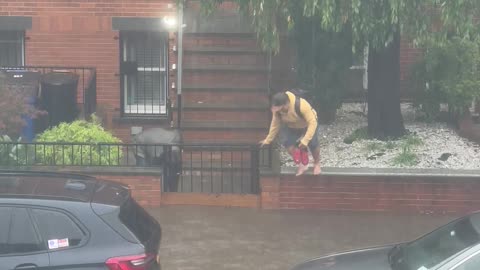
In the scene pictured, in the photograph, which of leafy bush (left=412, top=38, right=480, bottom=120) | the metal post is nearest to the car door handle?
the metal post

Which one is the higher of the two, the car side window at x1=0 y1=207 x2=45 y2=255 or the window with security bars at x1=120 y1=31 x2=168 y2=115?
the window with security bars at x1=120 y1=31 x2=168 y2=115

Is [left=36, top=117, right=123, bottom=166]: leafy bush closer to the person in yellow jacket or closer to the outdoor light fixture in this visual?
the person in yellow jacket

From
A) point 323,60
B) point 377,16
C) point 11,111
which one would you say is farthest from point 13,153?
point 377,16

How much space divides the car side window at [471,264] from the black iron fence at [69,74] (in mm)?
8564

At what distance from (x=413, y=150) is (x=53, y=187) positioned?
630 centimetres

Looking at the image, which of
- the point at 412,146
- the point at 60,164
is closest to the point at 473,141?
the point at 412,146

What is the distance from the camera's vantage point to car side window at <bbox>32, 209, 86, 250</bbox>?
5.40 m

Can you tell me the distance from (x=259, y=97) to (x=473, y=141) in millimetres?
3260

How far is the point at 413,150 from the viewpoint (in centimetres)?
→ 1089

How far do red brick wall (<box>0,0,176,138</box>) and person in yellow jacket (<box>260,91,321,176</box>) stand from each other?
4.18m

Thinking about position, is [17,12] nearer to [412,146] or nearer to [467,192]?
[412,146]

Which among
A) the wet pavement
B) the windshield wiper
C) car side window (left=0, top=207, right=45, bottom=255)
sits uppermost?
car side window (left=0, top=207, right=45, bottom=255)

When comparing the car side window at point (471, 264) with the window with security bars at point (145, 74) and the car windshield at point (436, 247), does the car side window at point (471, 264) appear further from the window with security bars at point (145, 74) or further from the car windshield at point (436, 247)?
the window with security bars at point (145, 74)

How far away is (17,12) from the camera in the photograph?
13406 mm
